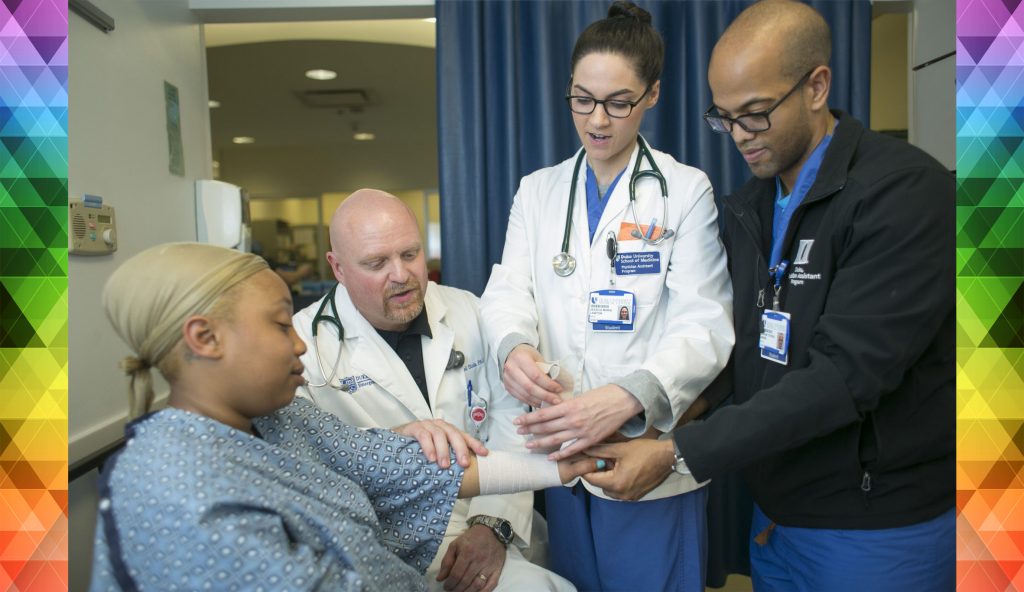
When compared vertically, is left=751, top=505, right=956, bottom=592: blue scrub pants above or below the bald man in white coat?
below

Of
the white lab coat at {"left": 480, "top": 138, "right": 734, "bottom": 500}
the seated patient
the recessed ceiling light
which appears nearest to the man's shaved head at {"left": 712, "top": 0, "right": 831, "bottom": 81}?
the white lab coat at {"left": 480, "top": 138, "right": 734, "bottom": 500}

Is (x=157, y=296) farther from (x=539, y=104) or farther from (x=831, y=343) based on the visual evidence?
(x=539, y=104)

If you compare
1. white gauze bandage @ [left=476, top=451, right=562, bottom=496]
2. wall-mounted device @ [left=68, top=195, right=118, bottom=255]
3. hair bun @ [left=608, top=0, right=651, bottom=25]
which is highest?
hair bun @ [left=608, top=0, right=651, bottom=25]

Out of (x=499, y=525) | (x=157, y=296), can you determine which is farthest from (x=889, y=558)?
(x=157, y=296)

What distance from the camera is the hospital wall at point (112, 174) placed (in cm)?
194

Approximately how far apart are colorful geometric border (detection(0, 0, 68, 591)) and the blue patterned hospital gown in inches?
28.2

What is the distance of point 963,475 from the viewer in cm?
128

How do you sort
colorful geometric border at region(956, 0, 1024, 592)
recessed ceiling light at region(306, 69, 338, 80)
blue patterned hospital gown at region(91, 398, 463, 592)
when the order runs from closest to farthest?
blue patterned hospital gown at region(91, 398, 463, 592)
colorful geometric border at region(956, 0, 1024, 592)
recessed ceiling light at region(306, 69, 338, 80)

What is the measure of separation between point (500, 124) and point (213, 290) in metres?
1.90

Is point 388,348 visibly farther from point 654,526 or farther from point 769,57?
point 769,57

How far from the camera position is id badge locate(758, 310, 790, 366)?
1.45 m

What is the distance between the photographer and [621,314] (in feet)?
5.41

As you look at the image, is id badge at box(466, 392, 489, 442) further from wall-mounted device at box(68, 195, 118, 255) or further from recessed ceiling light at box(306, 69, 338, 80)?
recessed ceiling light at box(306, 69, 338, 80)

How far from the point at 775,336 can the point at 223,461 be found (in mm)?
1131
